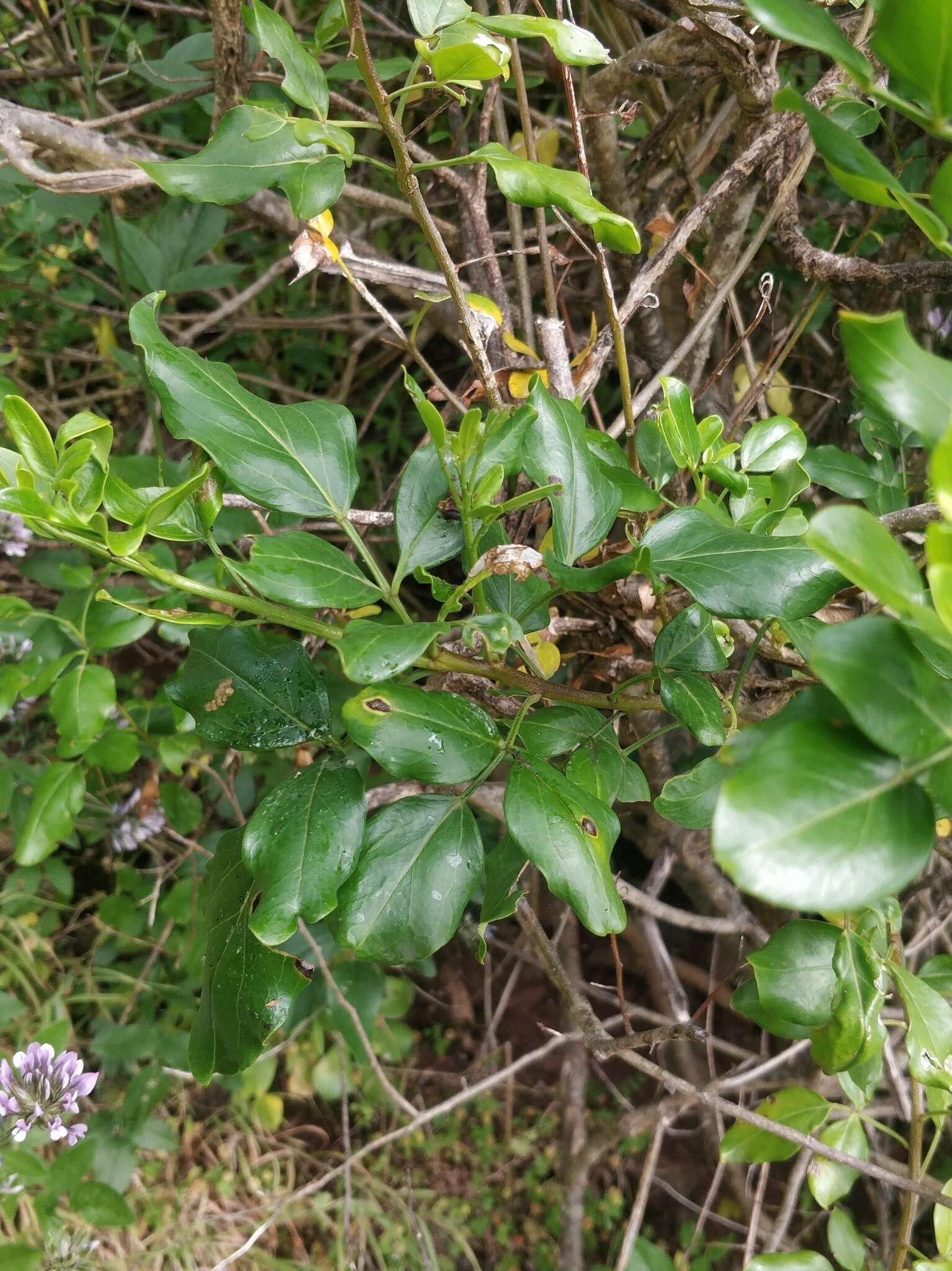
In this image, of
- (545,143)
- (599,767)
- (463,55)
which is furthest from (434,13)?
(545,143)

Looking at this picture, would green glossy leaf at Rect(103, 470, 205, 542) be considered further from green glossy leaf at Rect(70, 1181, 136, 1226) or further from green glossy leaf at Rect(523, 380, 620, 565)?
green glossy leaf at Rect(70, 1181, 136, 1226)

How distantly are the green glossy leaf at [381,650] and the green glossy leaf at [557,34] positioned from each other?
1.13 feet

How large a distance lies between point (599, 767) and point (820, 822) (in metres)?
0.26

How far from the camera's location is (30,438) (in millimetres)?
447

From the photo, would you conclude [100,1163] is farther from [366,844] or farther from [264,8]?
[264,8]

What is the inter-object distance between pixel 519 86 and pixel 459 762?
0.69 m

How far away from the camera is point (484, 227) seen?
883 millimetres

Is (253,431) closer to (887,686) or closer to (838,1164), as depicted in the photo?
(887,686)

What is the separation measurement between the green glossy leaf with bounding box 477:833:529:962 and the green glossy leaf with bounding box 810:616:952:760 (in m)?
0.27

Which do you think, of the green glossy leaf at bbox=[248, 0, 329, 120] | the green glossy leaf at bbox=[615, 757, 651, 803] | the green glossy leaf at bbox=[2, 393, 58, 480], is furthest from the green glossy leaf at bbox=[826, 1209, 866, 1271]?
the green glossy leaf at bbox=[248, 0, 329, 120]

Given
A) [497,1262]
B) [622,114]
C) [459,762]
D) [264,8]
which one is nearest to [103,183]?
[264,8]

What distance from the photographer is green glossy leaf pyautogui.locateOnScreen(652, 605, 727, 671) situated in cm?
53

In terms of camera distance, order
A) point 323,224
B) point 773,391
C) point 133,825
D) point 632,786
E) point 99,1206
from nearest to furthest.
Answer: point 632,786
point 323,224
point 99,1206
point 773,391
point 133,825

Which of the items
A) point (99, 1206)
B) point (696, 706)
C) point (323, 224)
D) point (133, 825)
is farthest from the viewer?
point (133, 825)
